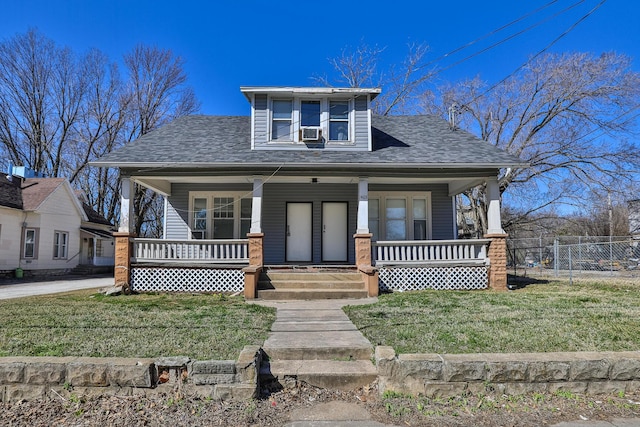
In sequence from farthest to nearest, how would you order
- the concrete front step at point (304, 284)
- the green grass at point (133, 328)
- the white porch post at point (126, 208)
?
the white porch post at point (126, 208) → the concrete front step at point (304, 284) → the green grass at point (133, 328)

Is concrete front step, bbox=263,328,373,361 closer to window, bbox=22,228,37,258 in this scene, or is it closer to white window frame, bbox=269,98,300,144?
white window frame, bbox=269,98,300,144

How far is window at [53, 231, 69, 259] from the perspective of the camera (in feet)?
67.8

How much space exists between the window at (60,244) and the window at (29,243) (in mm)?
1465

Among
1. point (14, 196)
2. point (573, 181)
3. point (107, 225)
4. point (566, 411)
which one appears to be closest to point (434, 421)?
point (566, 411)

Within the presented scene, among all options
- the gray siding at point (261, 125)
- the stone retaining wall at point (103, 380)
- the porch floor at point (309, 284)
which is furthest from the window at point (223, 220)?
the stone retaining wall at point (103, 380)

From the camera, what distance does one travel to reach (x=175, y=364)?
350 centimetres

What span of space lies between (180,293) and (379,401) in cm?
739

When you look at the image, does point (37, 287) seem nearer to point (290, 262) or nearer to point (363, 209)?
point (290, 262)

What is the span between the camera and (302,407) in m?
3.38

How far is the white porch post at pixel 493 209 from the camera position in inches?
385

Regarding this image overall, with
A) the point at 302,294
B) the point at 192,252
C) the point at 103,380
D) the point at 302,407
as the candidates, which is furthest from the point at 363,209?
the point at 103,380

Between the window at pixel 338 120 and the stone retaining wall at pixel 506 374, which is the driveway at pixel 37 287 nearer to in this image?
the window at pixel 338 120

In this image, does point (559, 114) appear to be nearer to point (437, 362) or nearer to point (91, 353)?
point (437, 362)

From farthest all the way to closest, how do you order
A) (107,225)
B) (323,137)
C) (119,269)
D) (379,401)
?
(107,225) → (323,137) → (119,269) → (379,401)
